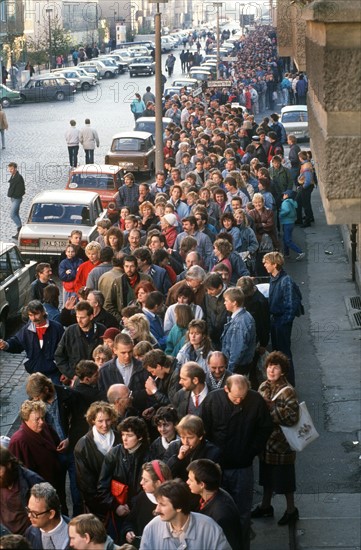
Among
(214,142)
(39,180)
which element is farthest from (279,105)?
(214,142)

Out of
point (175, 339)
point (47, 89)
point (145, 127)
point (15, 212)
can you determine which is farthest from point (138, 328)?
point (47, 89)

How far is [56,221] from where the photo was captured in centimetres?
2136

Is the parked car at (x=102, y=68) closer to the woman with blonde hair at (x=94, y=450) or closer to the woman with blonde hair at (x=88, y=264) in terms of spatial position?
the woman with blonde hair at (x=88, y=264)

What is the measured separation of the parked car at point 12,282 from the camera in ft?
54.1

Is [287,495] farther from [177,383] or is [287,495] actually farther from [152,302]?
[152,302]

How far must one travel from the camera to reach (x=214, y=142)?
89.3 feet

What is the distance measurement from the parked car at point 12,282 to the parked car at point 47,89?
43736mm

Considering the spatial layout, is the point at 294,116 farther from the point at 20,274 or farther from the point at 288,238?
the point at 20,274

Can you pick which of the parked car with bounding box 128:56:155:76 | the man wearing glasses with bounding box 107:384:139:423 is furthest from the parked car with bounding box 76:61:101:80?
the man wearing glasses with bounding box 107:384:139:423

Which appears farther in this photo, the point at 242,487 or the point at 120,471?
the point at 242,487

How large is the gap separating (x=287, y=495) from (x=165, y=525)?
2.99 meters

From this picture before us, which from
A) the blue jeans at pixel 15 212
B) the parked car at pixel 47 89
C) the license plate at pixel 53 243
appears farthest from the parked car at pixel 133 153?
the parked car at pixel 47 89

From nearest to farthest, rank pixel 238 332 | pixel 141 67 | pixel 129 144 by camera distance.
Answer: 1. pixel 238 332
2. pixel 129 144
3. pixel 141 67

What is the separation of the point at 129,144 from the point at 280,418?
81.0 feet
